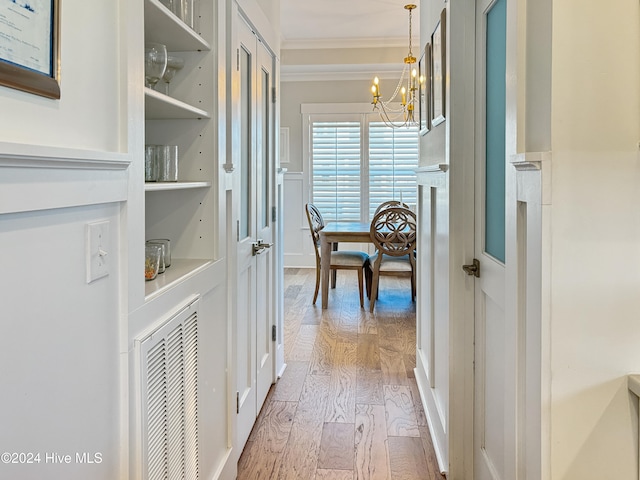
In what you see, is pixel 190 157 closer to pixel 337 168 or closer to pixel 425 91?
pixel 425 91

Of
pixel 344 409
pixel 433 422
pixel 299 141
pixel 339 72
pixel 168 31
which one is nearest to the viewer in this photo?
pixel 168 31

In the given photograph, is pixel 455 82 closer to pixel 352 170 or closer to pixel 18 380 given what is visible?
pixel 18 380

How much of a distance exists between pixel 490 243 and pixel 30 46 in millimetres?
1448

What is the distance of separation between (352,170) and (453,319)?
4.99 m

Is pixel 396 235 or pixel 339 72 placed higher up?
pixel 339 72

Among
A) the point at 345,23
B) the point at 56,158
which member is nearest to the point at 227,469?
the point at 56,158

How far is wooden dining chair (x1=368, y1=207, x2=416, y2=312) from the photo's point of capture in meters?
4.75

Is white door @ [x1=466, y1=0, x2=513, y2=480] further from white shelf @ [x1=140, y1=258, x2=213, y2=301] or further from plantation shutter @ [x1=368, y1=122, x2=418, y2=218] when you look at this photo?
plantation shutter @ [x1=368, y1=122, x2=418, y2=218]

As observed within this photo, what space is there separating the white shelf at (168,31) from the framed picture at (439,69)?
98cm

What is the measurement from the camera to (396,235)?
4.75 metres

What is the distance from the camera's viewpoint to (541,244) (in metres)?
1.02

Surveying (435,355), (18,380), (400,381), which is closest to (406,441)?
(435,355)

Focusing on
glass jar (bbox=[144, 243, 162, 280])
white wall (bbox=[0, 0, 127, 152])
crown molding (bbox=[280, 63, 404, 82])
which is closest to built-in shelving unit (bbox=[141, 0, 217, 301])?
glass jar (bbox=[144, 243, 162, 280])

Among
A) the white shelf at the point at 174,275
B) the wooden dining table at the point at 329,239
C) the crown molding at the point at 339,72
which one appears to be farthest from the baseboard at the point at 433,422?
the crown molding at the point at 339,72
